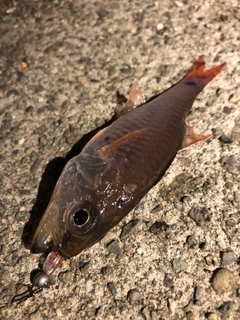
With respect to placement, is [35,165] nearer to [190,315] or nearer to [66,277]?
[66,277]

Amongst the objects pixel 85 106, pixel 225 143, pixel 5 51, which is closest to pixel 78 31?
pixel 5 51

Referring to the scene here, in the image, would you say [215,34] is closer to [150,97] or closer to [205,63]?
[205,63]

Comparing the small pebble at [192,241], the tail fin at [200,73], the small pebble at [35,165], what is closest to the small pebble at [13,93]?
the small pebble at [35,165]

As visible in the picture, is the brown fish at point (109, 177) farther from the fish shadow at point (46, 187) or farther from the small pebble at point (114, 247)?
the fish shadow at point (46, 187)

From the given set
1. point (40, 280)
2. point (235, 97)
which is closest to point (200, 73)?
point (235, 97)

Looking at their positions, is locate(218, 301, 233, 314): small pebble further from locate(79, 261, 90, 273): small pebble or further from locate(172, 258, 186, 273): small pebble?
locate(79, 261, 90, 273): small pebble

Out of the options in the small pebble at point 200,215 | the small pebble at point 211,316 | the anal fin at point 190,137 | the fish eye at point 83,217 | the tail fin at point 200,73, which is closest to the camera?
the fish eye at point 83,217

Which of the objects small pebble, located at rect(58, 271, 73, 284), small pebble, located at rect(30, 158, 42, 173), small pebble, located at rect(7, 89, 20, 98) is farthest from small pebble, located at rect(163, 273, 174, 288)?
small pebble, located at rect(7, 89, 20, 98)
